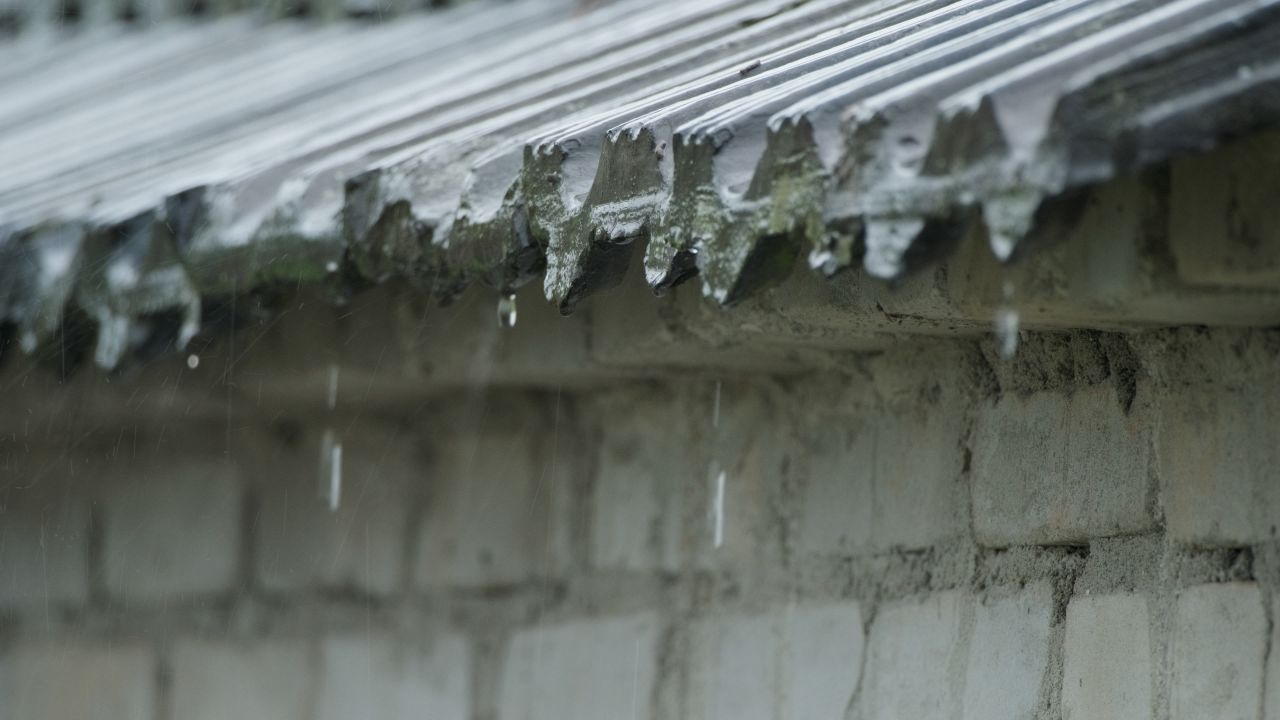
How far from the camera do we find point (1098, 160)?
1.09 metres

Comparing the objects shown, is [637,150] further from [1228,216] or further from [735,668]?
[735,668]

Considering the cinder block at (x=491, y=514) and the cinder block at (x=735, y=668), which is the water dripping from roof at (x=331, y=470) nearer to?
the cinder block at (x=491, y=514)

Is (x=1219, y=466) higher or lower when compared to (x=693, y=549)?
higher

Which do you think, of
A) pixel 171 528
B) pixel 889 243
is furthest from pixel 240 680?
pixel 889 243

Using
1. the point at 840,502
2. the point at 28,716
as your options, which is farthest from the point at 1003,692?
the point at 28,716

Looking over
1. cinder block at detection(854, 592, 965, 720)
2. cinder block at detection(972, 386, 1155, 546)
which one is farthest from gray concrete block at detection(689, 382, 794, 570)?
cinder block at detection(972, 386, 1155, 546)

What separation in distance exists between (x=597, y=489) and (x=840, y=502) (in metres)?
0.50

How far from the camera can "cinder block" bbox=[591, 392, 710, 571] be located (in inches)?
90.7

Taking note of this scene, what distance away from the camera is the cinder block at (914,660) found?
1836 millimetres

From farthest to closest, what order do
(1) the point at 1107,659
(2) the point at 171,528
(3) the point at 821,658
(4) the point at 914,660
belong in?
(2) the point at 171,528 < (3) the point at 821,658 < (4) the point at 914,660 < (1) the point at 1107,659

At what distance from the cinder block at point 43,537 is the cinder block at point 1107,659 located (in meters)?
1.98

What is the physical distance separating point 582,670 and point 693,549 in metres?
0.28

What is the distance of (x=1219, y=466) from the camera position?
5.18 ft

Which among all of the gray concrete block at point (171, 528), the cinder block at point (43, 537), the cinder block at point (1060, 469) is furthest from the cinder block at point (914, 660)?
the cinder block at point (43, 537)
